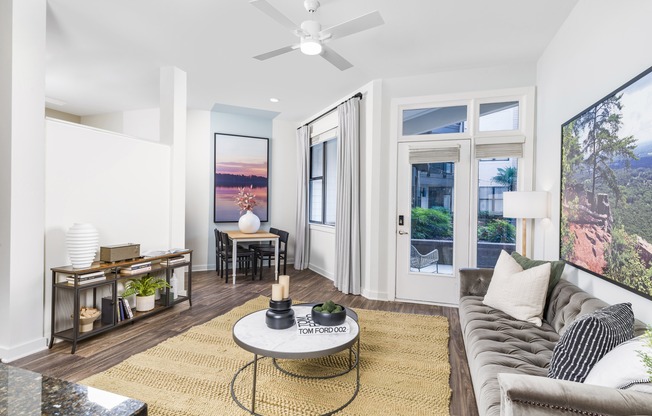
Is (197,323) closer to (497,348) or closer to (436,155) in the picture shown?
(497,348)

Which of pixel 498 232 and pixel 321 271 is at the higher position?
pixel 498 232

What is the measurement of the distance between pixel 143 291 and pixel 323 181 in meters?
3.50

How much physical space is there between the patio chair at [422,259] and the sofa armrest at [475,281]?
103 centimetres

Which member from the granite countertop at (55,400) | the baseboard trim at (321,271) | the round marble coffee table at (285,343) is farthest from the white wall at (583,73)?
the baseboard trim at (321,271)

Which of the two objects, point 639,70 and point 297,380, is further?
point 297,380

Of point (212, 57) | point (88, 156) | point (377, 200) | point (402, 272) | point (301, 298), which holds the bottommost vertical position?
point (301, 298)

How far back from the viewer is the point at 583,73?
102 inches

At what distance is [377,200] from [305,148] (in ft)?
7.97

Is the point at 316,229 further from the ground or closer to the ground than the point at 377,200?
closer to the ground

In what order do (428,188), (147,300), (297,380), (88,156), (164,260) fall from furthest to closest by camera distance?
(428,188)
(164,260)
(147,300)
(88,156)
(297,380)

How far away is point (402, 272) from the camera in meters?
4.31

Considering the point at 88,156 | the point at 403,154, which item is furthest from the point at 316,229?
the point at 88,156

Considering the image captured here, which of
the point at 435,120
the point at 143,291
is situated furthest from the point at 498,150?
the point at 143,291

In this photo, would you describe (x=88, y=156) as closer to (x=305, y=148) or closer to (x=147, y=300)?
(x=147, y=300)
